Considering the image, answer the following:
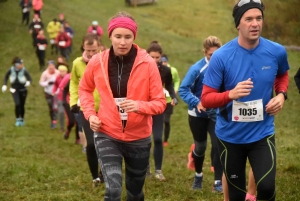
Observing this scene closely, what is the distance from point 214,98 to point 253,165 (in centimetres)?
71

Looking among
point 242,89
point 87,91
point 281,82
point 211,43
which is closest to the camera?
point 242,89

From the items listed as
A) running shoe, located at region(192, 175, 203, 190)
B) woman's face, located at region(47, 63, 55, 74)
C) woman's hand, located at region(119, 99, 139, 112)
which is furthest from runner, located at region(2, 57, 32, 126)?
woman's hand, located at region(119, 99, 139, 112)

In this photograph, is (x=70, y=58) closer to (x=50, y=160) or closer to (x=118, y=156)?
(x=50, y=160)

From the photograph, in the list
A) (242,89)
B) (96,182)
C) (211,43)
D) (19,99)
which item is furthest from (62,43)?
(242,89)

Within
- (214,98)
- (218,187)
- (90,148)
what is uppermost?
(214,98)

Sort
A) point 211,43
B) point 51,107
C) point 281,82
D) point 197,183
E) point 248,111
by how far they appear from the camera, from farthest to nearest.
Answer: point 51,107, point 197,183, point 211,43, point 281,82, point 248,111

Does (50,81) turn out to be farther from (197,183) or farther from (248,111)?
(248,111)

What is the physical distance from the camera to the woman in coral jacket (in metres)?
5.30

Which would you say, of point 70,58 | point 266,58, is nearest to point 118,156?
point 266,58

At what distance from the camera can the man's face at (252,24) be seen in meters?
4.91

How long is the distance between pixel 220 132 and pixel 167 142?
8.80 m

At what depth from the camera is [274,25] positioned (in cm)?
1042

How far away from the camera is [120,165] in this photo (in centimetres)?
537

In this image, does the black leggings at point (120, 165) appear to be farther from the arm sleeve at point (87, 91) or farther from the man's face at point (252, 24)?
the man's face at point (252, 24)
